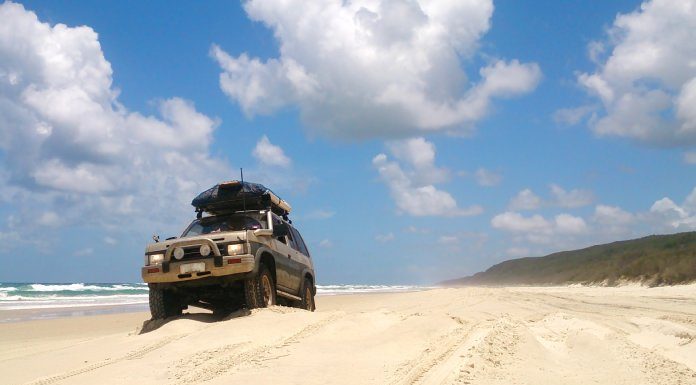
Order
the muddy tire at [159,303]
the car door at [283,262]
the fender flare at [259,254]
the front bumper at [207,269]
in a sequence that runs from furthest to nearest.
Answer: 1. the car door at [283,262]
2. the muddy tire at [159,303]
3. the fender flare at [259,254]
4. the front bumper at [207,269]

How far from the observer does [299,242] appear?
12.3 m

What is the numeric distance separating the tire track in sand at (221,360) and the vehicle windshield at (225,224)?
4.15 meters

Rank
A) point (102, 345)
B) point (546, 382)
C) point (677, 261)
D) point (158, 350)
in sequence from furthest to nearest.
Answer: point (677, 261) < point (102, 345) < point (158, 350) < point (546, 382)

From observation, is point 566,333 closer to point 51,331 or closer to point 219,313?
point 219,313

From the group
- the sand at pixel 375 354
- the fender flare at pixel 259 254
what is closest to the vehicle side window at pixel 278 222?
the fender flare at pixel 259 254

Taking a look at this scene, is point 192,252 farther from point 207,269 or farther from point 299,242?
point 299,242

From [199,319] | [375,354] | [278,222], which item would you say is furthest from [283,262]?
[375,354]

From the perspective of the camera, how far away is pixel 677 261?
23.4 m

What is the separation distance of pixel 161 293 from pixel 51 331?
5.14m

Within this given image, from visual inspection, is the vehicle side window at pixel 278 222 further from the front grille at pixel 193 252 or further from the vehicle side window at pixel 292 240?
the front grille at pixel 193 252

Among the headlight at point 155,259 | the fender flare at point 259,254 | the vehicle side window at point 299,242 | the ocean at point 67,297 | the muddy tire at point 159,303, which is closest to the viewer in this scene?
the fender flare at point 259,254

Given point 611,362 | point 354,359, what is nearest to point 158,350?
point 354,359

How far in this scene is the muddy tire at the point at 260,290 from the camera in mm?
8891

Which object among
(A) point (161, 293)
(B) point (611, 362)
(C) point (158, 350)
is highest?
(A) point (161, 293)
